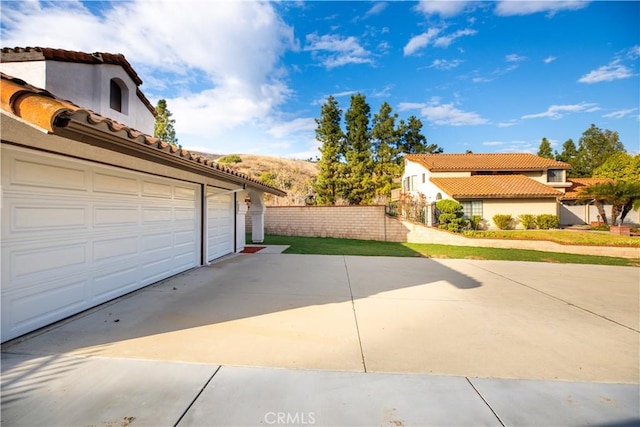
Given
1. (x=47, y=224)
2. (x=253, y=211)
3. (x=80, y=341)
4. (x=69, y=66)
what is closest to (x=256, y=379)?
(x=80, y=341)

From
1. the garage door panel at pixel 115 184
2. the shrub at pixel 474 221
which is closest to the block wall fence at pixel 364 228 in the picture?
the shrub at pixel 474 221

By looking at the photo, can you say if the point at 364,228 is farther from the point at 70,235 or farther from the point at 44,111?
the point at 44,111

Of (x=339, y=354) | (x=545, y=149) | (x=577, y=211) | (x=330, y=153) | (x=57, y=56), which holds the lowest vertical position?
(x=339, y=354)

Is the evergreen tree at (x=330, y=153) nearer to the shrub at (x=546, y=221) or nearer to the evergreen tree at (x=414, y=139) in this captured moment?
the evergreen tree at (x=414, y=139)

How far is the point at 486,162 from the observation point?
76.2 feet

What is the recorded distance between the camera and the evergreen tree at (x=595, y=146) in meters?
42.1

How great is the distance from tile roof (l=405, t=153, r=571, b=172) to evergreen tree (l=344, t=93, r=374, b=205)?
15.4ft

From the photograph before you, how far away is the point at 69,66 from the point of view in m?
7.41

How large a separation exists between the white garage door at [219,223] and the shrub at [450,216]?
10.9 meters

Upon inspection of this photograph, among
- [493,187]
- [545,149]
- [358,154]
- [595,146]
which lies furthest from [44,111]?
[595,146]

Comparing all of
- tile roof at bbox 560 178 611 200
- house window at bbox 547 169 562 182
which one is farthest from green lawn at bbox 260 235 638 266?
house window at bbox 547 169 562 182

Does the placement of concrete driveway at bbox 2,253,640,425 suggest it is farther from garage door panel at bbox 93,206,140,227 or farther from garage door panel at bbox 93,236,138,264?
garage door panel at bbox 93,206,140,227

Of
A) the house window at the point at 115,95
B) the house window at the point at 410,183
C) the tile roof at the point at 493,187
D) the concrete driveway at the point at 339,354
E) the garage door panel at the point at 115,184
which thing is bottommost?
the concrete driveway at the point at 339,354
